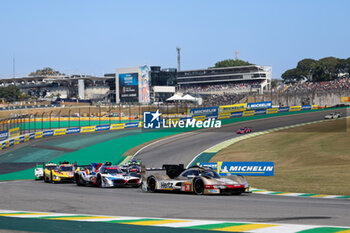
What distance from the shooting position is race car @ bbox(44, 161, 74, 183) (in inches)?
1132

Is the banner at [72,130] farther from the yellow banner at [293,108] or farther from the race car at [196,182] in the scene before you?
the race car at [196,182]

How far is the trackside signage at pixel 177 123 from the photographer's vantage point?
70.8 m

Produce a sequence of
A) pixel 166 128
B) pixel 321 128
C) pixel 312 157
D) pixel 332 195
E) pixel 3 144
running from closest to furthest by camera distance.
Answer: pixel 332 195 < pixel 312 157 < pixel 3 144 < pixel 321 128 < pixel 166 128

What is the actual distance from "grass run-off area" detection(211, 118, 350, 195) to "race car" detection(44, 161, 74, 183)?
11.0 meters

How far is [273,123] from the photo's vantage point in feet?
232

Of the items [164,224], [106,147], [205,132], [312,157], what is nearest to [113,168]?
[164,224]

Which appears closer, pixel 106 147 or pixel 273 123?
pixel 106 147

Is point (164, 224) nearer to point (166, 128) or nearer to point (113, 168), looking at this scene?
point (113, 168)

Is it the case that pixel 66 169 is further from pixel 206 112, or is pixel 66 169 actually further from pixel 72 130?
pixel 206 112

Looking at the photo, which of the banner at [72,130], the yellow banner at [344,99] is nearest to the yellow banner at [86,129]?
the banner at [72,130]

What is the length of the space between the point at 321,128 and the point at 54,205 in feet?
166

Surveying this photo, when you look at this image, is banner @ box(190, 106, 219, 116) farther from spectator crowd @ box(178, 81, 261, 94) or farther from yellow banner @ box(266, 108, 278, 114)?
spectator crowd @ box(178, 81, 261, 94)

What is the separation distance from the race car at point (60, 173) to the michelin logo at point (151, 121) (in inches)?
1684

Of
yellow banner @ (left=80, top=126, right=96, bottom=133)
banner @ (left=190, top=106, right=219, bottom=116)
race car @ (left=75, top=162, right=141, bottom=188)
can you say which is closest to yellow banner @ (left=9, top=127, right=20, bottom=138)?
yellow banner @ (left=80, top=126, right=96, bottom=133)
